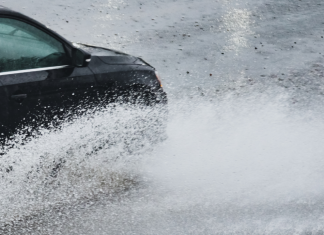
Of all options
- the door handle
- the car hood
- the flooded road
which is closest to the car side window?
the door handle

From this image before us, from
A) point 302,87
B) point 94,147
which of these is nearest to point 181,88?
point 302,87

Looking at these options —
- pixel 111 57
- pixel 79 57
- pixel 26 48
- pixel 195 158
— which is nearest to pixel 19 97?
pixel 26 48

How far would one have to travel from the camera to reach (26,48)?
171 inches

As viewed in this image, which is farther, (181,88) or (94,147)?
(181,88)

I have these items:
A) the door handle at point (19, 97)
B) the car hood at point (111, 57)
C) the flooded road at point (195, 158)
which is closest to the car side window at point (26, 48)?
the door handle at point (19, 97)

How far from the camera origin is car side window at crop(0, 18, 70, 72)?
13.8ft

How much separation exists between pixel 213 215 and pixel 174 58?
4595 millimetres

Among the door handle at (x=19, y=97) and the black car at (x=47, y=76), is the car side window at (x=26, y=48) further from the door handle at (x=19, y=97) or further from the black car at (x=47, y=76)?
the door handle at (x=19, y=97)

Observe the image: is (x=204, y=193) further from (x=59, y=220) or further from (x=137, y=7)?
(x=137, y=7)

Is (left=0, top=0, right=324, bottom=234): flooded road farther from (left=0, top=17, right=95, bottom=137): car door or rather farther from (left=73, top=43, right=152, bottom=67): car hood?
(left=73, top=43, right=152, bottom=67): car hood

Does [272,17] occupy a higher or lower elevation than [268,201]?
higher

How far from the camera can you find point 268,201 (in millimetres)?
4594

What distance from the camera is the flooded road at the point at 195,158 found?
4.25 m

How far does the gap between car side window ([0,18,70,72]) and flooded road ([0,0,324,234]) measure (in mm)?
688
